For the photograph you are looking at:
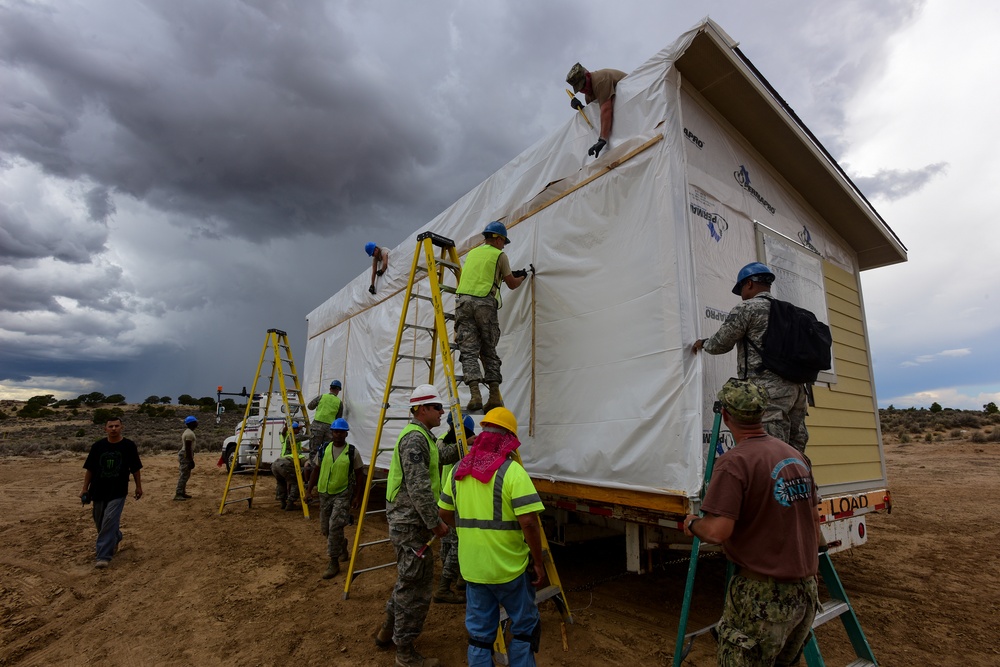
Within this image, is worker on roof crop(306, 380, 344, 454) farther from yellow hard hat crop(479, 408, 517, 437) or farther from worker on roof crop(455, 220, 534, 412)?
yellow hard hat crop(479, 408, 517, 437)

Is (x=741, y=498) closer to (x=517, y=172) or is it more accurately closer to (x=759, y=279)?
(x=759, y=279)

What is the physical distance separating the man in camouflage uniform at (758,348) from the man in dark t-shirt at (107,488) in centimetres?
676

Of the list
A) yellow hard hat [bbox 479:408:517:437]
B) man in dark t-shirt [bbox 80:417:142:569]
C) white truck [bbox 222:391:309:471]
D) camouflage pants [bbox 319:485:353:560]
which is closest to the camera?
yellow hard hat [bbox 479:408:517:437]

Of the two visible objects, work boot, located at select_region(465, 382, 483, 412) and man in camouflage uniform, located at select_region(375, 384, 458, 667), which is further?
work boot, located at select_region(465, 382, 483, 412)

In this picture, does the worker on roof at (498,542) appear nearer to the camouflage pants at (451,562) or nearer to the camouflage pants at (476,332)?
the camouflage pants at (476,332)

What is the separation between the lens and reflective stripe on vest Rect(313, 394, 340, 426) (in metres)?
8.14

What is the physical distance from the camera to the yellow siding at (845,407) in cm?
470

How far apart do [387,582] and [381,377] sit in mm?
3595

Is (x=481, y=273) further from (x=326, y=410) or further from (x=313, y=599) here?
(x=326, y=410)

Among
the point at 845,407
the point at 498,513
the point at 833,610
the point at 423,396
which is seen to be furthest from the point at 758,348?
the point at 845,407

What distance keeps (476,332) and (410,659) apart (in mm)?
2467

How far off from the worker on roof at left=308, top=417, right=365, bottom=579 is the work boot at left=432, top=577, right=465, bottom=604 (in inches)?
54.5

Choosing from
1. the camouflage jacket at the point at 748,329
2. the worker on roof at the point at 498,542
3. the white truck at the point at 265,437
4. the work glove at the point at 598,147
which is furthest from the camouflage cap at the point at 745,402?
the white truck at the point at 265,437

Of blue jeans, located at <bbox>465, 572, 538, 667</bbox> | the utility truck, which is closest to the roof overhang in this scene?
the utility truck
